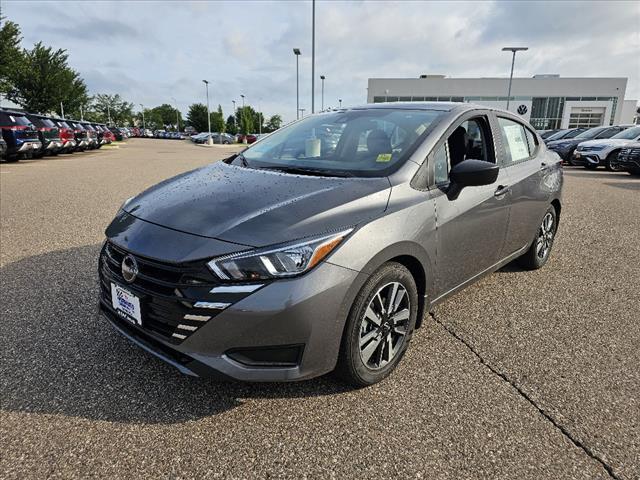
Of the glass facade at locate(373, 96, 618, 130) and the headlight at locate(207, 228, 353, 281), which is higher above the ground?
the glass facade at locate(373, 96, 618, 130)

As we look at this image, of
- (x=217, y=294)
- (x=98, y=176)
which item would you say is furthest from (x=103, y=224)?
(x=98, y=176)

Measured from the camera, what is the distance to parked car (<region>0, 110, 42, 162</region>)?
1442 cm

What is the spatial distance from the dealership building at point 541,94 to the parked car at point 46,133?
40943 mm

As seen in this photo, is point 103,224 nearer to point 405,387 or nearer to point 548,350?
point 405,387

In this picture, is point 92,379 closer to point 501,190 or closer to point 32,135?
point 501,190

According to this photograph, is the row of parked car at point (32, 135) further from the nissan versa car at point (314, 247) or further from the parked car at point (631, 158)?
the parked car at point (631, 158)

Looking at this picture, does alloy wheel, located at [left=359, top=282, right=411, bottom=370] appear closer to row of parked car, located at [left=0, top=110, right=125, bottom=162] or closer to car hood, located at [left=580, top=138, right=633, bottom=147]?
row of parked car, located at [left=0, top=110, right=125, bottom=162]

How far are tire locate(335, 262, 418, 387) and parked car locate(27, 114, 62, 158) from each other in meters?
18.4

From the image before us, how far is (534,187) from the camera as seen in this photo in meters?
3.88

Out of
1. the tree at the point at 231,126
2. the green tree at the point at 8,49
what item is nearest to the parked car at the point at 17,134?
the green tree at the point at 8,49

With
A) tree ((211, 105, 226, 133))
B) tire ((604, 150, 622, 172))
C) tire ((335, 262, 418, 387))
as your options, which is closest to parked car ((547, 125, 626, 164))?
tire ((604, 150, 622, 172))

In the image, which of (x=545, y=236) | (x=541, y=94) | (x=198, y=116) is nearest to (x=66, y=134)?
(x=545, y=236)

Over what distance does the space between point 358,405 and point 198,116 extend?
100171 millimetres

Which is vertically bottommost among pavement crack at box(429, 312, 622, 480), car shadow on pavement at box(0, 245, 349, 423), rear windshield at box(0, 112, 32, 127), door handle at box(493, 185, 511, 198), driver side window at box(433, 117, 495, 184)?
pavement crack at box(429, 312, 622, 480)
